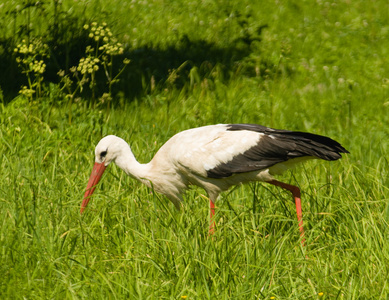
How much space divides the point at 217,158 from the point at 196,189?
599 millimetres

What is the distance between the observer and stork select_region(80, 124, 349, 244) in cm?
470

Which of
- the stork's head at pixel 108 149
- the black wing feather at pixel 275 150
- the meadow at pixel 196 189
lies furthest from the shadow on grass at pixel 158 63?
the black wing feather at pixel 275 150

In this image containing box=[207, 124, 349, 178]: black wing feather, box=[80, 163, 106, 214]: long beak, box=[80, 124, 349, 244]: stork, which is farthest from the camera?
box=[80, 163, 106, 214]: long beak

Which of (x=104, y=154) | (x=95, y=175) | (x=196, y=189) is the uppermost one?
(x=104, y=154)

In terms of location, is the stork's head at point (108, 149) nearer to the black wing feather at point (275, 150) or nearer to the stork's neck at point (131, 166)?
the stork's neck at point (131, 166)

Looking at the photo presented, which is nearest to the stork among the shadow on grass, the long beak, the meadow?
the long beak

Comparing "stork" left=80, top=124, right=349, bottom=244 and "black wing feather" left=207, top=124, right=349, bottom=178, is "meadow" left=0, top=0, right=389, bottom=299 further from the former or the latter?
"black wing feather" left=207, top=124, right=349, bottom=178

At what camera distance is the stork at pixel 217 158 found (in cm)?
470

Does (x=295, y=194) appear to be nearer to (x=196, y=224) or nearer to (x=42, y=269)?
(x=196, y=224)

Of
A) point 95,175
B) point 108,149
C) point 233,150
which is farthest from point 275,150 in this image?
point 95,175

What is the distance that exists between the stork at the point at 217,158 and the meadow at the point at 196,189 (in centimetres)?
14

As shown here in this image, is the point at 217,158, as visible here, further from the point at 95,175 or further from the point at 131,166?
the point at 95,175

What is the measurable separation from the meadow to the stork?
0.14 meters

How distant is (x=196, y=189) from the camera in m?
5.33
